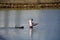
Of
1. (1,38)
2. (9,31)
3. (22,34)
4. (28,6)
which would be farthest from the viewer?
(28,6)

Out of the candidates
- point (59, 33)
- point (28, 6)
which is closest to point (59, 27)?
point (59, 33)

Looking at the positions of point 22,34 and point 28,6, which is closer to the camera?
point 22,34

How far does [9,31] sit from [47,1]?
16.0m

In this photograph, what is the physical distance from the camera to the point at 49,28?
13141 mm

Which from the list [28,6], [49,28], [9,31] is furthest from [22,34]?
[28,6]

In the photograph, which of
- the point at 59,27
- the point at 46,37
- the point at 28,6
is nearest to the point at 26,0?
the point at 28,6

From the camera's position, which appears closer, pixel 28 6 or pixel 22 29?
pixel 22 29

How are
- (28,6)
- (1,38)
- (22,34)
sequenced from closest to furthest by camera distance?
(1,38) → (22,34) → (28,6)

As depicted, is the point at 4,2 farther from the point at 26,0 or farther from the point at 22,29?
the point at 22,29

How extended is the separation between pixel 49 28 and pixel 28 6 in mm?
14232

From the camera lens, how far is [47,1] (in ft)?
92.5

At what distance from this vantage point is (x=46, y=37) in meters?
11.2

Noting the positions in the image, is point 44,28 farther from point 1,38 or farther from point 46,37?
point 1,38

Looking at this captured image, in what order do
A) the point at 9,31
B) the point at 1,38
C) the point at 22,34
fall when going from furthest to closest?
the point at 9,31 < the point at 22,34 < the point at 1,38
